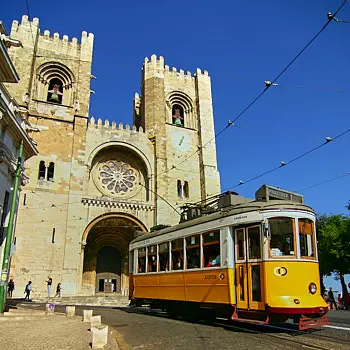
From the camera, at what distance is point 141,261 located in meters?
12.9

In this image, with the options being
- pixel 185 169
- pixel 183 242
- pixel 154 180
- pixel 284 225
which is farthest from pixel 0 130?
pixel 185 169

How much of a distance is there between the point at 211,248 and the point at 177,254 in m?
1.65

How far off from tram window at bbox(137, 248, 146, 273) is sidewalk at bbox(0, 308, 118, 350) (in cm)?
338

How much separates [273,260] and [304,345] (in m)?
1.94

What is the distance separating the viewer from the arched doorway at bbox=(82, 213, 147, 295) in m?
26.6

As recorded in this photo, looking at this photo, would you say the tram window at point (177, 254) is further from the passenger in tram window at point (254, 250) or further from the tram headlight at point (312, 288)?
the tram headlight at point (312, 288)

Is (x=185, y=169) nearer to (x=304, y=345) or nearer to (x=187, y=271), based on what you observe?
(x=187, y=271)

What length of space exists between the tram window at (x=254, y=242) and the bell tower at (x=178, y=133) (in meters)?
18.4

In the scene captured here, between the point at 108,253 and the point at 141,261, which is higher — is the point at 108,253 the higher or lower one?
the higher one

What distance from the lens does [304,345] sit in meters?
6.32

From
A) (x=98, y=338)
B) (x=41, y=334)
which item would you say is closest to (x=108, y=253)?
(x=41, y=334)

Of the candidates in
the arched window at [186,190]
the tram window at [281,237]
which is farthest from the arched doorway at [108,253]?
the tram window at [281,237]

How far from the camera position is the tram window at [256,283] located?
7957mm

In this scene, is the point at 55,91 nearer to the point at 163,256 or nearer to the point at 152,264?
the point at 152,264
